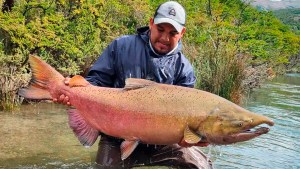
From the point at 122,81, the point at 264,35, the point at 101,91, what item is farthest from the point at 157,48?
the point at 264,35

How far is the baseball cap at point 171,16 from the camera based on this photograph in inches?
161

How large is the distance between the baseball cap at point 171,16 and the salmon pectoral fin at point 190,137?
1.17m

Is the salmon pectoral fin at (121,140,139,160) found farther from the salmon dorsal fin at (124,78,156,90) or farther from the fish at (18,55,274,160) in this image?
the salmon dorsal fin at (124,78,156,90)

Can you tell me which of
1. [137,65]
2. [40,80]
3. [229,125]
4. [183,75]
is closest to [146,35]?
[137,65]

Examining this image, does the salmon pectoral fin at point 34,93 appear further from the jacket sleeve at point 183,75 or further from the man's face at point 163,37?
the jacket sleeve at point 183,75

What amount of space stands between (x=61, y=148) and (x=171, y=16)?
9.71 feet

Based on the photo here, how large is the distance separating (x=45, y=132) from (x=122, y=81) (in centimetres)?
289

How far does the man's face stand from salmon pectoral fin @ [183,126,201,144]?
1.19 m

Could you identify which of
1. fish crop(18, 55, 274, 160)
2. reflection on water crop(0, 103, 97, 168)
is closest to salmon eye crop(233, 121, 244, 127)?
fish crop(18, 55, 274, 160)

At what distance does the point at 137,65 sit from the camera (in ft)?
14.7

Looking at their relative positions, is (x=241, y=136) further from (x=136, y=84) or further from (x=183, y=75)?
(x=183, y=75)

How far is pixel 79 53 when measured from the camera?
33.7 feet

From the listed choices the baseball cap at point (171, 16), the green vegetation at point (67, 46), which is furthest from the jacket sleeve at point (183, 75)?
the green vegetation at point (67, 46)

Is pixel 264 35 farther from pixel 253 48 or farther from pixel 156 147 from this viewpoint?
pixel 156 147
